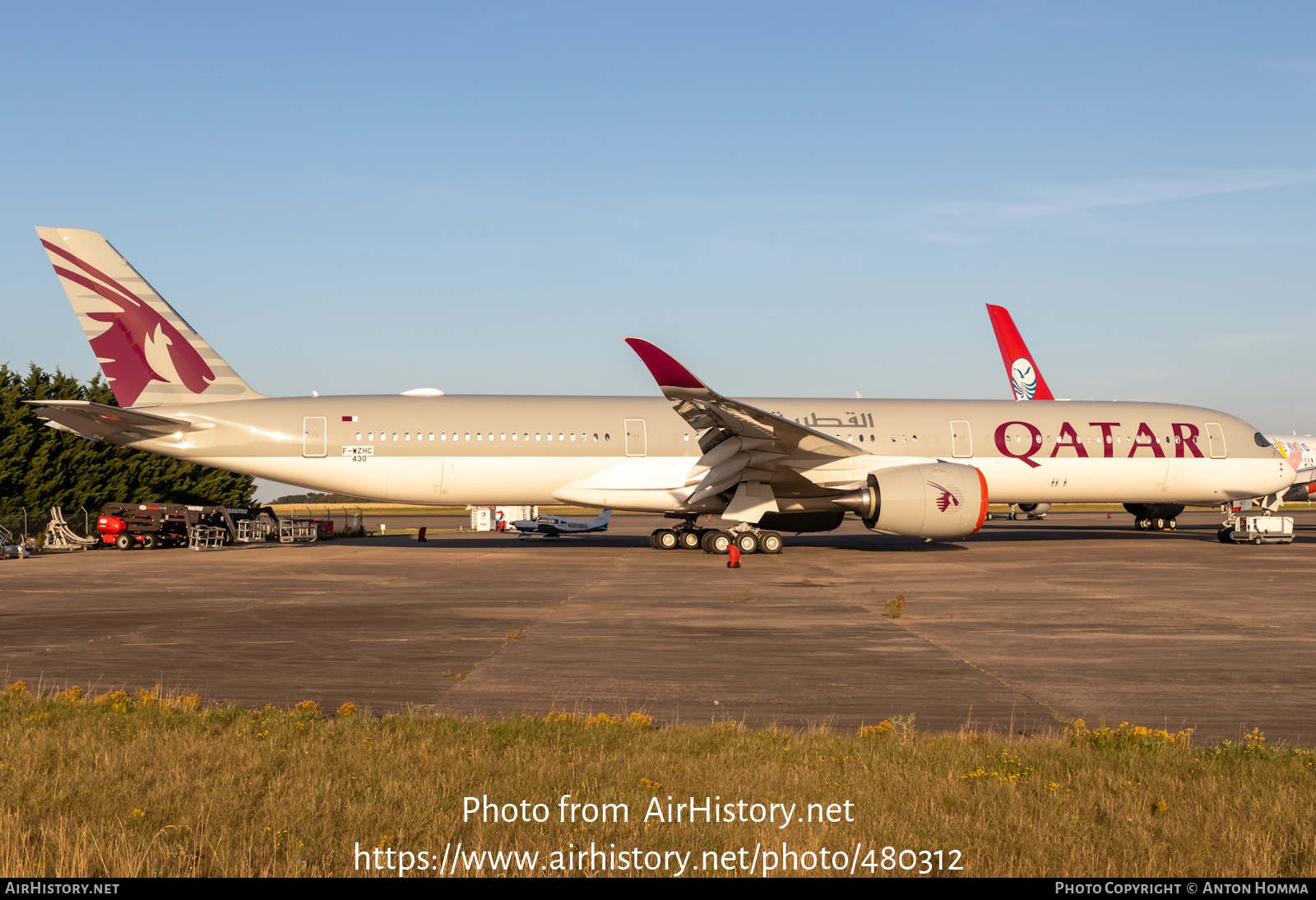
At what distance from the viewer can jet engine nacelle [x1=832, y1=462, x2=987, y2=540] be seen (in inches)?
869

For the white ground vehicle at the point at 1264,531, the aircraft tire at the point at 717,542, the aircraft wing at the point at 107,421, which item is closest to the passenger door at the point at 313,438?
the aircraft wing at the point at 107,421

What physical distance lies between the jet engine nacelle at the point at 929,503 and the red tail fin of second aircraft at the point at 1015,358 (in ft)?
94.2

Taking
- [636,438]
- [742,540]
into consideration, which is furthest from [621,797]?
[636,438]

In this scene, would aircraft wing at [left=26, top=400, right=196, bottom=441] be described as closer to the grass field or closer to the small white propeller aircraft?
the small white propeller aircraft

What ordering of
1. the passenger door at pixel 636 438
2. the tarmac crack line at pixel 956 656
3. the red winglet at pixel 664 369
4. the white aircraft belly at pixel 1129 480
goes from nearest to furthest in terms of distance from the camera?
the tarmac crack line at pixel 956 656 → the red winglet at pixel 664 369 → the passenger door at pixel 636 438 → the white aircraft belly at pixel 1129 480

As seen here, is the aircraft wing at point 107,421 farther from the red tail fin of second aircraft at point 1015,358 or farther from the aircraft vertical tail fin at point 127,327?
the red tail fin of second aircraft at point 1015,358

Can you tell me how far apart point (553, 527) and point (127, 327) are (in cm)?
1833

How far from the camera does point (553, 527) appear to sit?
130 feet

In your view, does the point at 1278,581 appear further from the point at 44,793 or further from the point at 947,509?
the point at 44,793

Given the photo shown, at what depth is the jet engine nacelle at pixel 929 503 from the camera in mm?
22078

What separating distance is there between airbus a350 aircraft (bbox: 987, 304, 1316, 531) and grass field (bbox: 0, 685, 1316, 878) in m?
24.5

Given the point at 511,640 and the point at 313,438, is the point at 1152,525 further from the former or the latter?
the point at 511,640

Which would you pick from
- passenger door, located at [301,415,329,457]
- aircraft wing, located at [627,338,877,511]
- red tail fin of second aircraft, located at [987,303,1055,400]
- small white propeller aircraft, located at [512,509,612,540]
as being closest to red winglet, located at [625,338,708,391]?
aircraft wing, located at [627,338,877,511]
